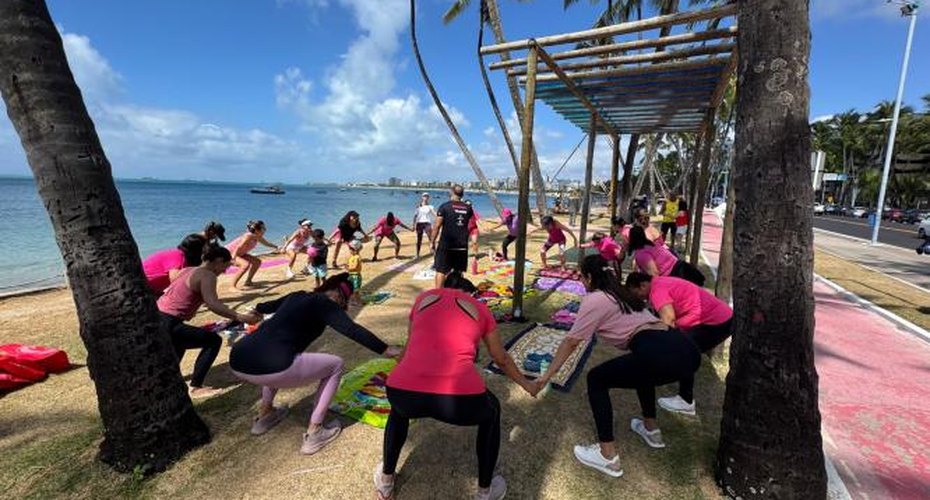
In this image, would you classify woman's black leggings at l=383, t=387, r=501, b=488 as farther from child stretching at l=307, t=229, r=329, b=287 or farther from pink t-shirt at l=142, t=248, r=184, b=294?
child stretching at l=307, t=229, r=329, b=287

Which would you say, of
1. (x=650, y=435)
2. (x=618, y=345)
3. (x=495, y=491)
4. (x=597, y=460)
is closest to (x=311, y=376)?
(x=495, y=491)

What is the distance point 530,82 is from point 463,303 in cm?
379

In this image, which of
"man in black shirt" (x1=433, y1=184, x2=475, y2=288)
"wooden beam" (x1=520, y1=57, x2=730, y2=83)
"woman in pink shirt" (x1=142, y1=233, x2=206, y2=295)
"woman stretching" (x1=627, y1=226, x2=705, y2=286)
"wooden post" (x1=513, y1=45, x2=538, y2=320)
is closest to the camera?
"woman in pink shirt" (x1=142, y1=233, x2=206, y2=295)

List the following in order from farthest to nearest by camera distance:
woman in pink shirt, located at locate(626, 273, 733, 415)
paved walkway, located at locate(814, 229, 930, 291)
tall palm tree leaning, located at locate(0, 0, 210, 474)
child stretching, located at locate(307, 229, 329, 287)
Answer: paved walkway, located at locate(814, 229, 930, 291), child stretching, located at locate(307, 229, 329, 287), woman in pink shirt, located at locate(626, 273, 733, 415), tall palm tree leaning, located at locate(0, 0, 210, 474)

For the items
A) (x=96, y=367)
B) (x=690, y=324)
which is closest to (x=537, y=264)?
(x=690, y=324)

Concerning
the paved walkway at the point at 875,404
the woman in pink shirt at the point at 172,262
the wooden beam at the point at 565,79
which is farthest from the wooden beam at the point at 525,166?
the woman in pink shirt at the point at 172,262

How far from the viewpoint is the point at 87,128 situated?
8.73ft

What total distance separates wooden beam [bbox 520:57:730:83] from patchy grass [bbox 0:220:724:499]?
4252 millimetres

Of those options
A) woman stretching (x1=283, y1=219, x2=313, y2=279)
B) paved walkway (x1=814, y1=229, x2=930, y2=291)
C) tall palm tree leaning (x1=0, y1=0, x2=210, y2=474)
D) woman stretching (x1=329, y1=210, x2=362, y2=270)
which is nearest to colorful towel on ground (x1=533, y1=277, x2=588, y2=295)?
woman stretching (x1=329, y1=210, x2=362, y2=270)

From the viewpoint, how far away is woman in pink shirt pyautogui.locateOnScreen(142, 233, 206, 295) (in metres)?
4.83

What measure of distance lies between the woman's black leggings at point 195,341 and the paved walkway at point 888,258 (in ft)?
45.7

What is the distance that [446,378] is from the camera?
7.34 ft

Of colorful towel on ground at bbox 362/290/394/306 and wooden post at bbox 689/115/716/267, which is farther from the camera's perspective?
wooden post at bbox 689/115/716/267

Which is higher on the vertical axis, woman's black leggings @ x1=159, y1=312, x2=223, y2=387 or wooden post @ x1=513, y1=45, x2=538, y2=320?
wooden post @ x1=513, y1=45, x2=538, y2=320
